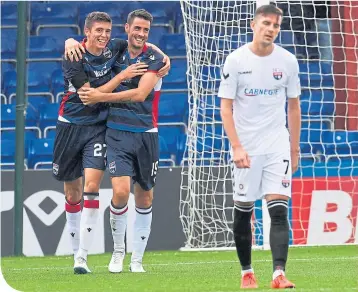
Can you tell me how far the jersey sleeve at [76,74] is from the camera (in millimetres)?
8562

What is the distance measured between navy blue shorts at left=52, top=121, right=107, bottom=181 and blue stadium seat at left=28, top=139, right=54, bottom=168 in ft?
16.2

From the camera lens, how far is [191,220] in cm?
1239

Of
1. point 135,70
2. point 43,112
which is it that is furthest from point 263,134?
point 43,112

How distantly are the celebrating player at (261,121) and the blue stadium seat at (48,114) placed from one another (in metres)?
7.77

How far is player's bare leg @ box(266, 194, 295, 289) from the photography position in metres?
6.79

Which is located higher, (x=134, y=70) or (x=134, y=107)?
(x=134, y=70)

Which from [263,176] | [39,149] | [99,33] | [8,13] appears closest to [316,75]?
[39,149]

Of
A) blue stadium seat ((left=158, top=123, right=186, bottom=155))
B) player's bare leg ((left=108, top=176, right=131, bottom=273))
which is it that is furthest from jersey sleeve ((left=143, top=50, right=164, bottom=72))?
blue stadium seat ((left=158, top=123, right=186, bottom=155))

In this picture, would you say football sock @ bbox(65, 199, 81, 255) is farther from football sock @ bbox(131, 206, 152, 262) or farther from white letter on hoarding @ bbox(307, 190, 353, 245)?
white letter on hoarding @ bbox(307, 190, 353, 245)

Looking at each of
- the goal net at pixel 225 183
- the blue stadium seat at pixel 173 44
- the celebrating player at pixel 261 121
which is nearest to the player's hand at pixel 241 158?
the celebrating player at pixel 261 121

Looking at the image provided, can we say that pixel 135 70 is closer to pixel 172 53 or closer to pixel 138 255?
pixel 138 255

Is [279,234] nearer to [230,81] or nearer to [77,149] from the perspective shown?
[230,81]

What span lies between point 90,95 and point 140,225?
1.16m

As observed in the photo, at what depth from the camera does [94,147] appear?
873 cm
